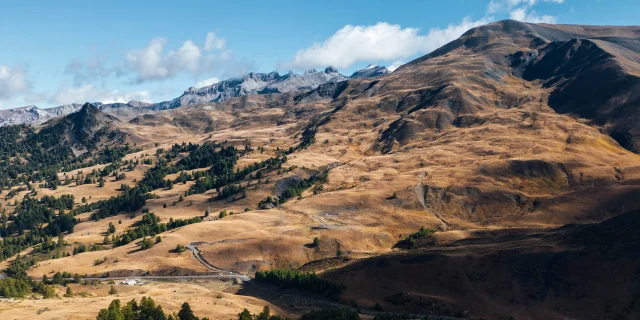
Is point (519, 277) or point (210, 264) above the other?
point (210, 264)

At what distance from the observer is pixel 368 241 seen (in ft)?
589

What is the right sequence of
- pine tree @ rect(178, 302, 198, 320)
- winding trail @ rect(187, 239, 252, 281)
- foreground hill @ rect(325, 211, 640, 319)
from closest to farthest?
pine tree @ rect(178, 302, 198, 320) → foreground hill @ rect(325, 211, 640, 319) → winding trail @ rect(187, 239, 252, 281)

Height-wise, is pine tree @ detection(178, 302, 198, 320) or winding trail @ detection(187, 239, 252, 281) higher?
pine tree @ detection(178, 302, 198, 320)

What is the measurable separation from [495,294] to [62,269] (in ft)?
494

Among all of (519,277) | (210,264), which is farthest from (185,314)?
(519,277)

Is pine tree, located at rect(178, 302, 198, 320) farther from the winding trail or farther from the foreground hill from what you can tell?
the winding trail

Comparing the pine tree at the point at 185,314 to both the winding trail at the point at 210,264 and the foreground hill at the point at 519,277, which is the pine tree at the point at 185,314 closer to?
the foreground hill at the point at 519,277

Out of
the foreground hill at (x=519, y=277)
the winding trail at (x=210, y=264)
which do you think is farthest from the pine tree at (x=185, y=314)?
the winding trail at (x=210, y=264)

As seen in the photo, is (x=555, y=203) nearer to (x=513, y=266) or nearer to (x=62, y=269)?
(x=513, y=266)

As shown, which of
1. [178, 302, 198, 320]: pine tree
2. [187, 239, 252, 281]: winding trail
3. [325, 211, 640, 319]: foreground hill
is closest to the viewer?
[178, 302, 198, 320]: pine tree

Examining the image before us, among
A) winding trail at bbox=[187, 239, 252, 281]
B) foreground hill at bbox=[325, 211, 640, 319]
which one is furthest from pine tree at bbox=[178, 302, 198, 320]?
winding trail at bbox=[187, 239, 252, 281]

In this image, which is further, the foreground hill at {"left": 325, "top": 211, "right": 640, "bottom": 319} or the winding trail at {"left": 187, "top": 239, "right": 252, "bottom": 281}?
the winding trail at {"left": 187, "top": 239, "right": 252, "bottom": 281}

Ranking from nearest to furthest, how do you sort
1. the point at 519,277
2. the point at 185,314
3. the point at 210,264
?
the point at 185,314, the point at 519,277, the point at 210,264

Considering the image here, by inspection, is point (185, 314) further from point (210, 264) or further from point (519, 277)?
point (519, 277)
